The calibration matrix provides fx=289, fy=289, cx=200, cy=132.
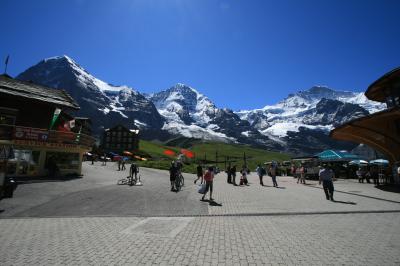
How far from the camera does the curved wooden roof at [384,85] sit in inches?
1056

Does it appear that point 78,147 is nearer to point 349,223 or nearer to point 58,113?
point 58,113

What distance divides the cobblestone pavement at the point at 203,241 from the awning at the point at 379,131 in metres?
17.0

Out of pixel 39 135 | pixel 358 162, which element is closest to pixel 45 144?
pixel 39 135

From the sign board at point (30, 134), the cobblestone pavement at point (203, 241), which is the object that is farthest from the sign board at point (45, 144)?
the cobblestone pavement at point (203, 241)

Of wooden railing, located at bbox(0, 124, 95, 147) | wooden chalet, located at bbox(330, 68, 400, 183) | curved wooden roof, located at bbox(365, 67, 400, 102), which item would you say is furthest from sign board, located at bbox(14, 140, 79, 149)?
curved wooden roof, located at bbox(365, 67, 400, 102)

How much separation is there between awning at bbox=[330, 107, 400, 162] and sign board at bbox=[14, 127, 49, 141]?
89.1ft

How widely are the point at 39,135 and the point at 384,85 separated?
33.0 meters

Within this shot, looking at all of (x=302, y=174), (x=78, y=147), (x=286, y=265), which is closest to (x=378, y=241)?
(x=286, y=265)

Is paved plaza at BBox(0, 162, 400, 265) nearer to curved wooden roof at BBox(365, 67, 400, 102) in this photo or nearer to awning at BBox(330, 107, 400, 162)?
awning at BBox(330, 107, 400, 162)

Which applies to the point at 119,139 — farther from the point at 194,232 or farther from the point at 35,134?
the point at 194,232

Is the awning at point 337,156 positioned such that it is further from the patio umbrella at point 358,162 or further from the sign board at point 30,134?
the sign board at point 30,134

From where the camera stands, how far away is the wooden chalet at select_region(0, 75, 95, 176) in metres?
23.8

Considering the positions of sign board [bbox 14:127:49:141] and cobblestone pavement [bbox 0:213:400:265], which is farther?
sign board [bbox 14:127:49:141]

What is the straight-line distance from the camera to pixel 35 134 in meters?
24.7
